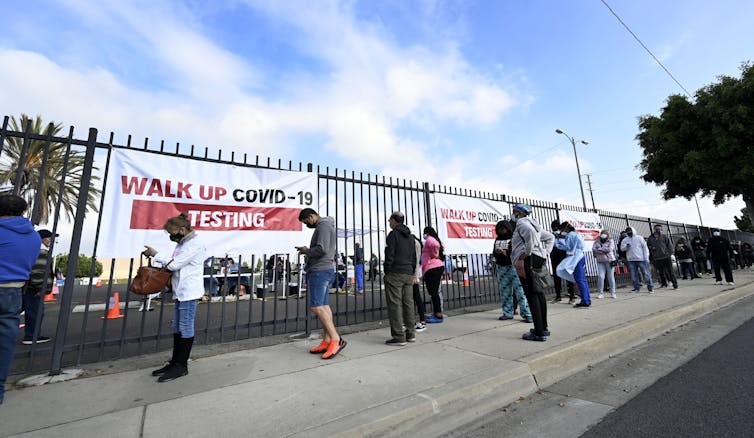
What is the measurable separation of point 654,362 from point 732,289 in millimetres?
7964

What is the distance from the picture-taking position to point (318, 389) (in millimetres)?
2900

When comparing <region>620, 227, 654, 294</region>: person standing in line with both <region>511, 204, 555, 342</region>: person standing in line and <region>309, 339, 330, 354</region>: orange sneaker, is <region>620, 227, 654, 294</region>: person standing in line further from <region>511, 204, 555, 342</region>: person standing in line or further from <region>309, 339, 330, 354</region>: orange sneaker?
<region>309, 339, 330, 354</region>: orange sneaker

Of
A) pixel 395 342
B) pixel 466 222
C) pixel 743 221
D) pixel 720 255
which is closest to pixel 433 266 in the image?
pixel 395 342

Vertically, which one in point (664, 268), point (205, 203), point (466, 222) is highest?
point (466, 222)

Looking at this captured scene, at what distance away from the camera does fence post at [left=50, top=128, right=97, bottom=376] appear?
11.3 ft

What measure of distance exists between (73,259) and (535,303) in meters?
5.42

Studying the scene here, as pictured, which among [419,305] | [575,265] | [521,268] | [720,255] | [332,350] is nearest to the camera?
[332,350]

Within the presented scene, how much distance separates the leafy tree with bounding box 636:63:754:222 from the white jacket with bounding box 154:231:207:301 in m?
21.3

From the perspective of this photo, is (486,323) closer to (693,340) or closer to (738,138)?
(693,340)

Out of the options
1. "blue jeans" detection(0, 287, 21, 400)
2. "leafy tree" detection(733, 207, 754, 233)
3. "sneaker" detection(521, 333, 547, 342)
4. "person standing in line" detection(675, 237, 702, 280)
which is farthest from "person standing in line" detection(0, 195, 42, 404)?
"leafy tree" detection(733, 207, 754, 233)

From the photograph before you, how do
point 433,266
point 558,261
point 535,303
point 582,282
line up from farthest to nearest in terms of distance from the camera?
point 558,261
point 582,282
point 433,266
point 535,303

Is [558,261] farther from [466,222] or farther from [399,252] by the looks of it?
[399,252]

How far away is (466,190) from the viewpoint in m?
7.70

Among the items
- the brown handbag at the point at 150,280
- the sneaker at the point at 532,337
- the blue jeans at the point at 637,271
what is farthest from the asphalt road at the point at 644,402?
the blue jeans at the point at 637,271
